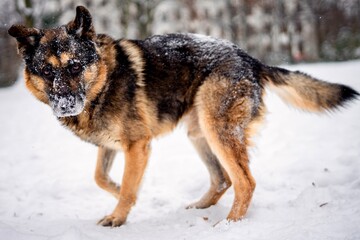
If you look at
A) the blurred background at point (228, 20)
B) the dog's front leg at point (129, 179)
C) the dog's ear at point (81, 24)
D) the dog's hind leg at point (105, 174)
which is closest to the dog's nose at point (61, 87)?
the dog's ear at point (81, 24)

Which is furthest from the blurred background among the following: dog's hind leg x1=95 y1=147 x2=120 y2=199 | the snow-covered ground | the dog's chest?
the dog's chest

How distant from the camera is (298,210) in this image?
356 cm

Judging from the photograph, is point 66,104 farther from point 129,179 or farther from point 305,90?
point 305,90

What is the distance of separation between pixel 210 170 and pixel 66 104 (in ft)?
6.67

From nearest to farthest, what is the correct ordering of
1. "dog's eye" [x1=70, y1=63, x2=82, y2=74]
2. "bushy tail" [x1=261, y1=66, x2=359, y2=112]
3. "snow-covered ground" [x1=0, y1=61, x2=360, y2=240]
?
1. "snow-covered ground" [x1=0, y1=61, x2=360, y2=240]
2. "dog's eye" [x1=70, y1=63, x2=82, y2=74]
3. "bushy tail" [x1=261, y1=66, x2=359, y2=112]

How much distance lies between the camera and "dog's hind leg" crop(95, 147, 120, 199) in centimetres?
421

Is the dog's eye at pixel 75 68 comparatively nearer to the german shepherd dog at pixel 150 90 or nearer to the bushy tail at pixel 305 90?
the german shepherd dog at pixel 150 90

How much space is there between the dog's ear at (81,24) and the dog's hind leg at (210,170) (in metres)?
1.46

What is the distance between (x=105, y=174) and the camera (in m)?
4.23

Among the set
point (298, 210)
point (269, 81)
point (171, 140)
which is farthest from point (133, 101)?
point (171, 140)

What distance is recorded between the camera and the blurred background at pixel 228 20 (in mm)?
16203

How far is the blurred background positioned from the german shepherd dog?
5.62 m

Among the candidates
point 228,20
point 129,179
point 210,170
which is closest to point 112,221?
point 129,179

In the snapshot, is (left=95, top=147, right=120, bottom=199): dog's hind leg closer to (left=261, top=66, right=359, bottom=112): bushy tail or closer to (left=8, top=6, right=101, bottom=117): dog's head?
(left=8, top=6, right=101, bottom=117): dog's head
